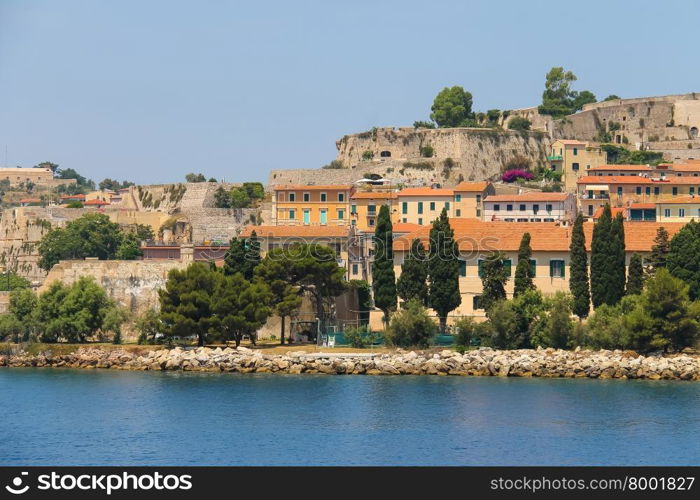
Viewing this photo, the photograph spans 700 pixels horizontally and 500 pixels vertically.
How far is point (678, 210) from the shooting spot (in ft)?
229

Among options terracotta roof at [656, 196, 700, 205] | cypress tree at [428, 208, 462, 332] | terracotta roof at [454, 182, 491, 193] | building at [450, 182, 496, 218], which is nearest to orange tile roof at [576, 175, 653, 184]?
terracotta roof at [454, 182, 491, 193]

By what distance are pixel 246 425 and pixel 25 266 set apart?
5063 cm

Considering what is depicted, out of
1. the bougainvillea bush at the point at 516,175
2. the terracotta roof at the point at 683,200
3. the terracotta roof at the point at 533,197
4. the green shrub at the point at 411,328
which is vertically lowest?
the green shrub at the point at 411,328

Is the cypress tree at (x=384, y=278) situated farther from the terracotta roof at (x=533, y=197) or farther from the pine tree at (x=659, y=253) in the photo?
the terracotta roof at (x=533, y=197)

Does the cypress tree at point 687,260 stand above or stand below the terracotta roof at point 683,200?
below

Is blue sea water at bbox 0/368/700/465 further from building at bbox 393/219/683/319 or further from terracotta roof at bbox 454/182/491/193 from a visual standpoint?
terracotta roof at bbox 454/182/491/193

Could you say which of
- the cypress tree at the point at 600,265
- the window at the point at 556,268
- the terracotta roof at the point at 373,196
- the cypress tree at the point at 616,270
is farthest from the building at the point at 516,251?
the terracotta roof at the point at 373,196

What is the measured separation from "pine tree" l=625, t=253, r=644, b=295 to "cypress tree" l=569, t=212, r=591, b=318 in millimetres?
1384

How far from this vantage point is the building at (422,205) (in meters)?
76.2

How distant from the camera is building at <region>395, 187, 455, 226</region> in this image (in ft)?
250

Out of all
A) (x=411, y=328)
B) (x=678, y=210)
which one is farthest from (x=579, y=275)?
(x=678, y=210)

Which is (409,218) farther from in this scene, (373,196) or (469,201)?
(469,201)

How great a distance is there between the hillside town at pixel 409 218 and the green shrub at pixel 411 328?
3.62ft
